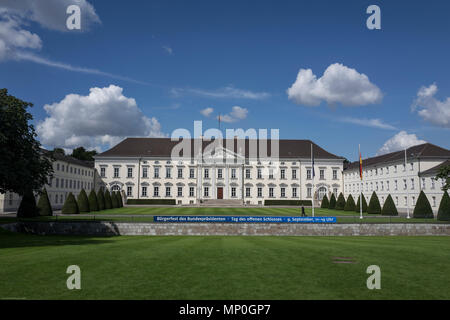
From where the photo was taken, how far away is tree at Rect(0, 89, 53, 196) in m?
20.4

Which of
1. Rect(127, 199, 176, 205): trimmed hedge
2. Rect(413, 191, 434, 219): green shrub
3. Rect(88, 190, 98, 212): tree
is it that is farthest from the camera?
Rect(127, 199, 176, 205): trimmed hedge

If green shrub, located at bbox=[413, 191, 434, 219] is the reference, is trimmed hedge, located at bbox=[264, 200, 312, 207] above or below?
below

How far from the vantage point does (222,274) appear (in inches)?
431

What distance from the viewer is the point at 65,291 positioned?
9.01m

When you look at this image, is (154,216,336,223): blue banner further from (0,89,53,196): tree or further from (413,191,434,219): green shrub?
(413,191,434,219): green shrub

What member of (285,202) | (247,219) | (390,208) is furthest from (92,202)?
(390,208)

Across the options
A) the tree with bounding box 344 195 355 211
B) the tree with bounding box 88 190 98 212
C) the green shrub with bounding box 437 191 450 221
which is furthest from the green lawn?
the tree with bounding box 344 195 355 211

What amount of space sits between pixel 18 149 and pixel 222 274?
18817 millimetres

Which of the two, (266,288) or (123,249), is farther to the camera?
(123,249)

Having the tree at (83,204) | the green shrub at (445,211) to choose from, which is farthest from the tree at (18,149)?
the green shrub at (445,211)

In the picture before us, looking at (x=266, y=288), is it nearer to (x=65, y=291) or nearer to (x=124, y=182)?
(x=65, y=291)

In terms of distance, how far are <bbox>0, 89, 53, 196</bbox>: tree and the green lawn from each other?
702cm
